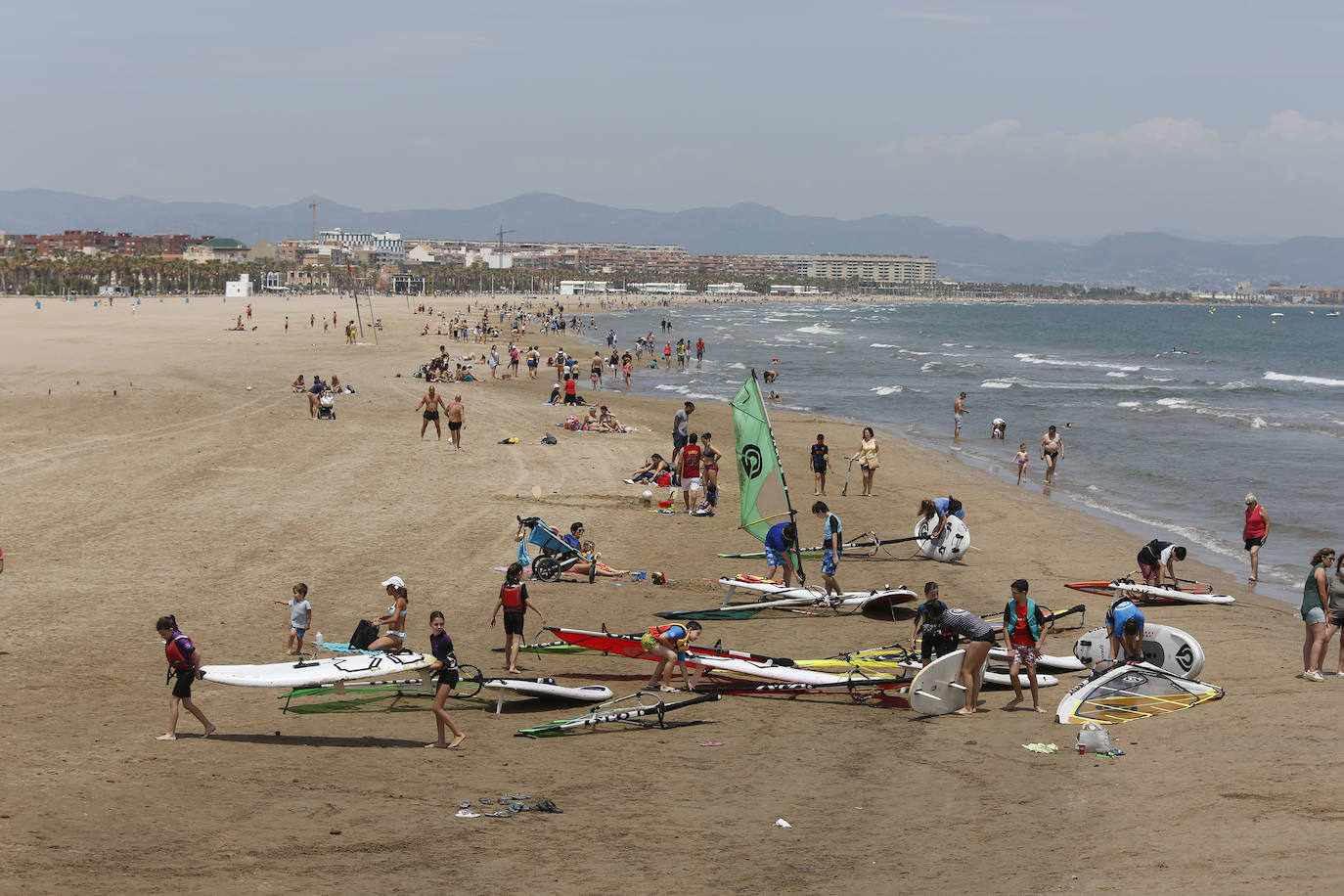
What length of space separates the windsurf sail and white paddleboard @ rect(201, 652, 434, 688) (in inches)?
213

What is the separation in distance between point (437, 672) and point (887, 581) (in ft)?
27.2

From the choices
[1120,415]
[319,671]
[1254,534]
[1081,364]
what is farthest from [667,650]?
[1081,364]

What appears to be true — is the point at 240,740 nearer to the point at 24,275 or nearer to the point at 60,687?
the point at 60,687

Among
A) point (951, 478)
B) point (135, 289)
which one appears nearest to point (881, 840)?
point (951, 478)

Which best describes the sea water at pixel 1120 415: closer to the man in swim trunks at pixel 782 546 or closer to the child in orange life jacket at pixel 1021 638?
the man in swim trunks at pixel 782 546

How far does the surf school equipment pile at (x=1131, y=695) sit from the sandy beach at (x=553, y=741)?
257 mm

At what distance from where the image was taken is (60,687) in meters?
10.9

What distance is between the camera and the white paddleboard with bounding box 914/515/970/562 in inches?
705

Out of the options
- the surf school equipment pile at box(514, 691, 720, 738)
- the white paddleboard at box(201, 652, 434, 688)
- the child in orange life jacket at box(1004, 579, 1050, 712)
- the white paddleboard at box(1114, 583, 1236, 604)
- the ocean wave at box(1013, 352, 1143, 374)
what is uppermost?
the ocean wave at box(1013, 352, 1143, 374)

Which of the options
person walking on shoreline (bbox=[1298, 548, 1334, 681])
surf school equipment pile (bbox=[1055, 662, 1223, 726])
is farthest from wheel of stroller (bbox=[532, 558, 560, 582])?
person walking on shoreline (bbox=[1298, 548, 1334, 681])

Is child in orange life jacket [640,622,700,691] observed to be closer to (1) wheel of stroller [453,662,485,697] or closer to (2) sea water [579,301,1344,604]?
(1) wheel of stroller [453,662,485,697]

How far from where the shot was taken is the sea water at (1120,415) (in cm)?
2366

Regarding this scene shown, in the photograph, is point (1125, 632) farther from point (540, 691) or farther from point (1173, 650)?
point (540, 691)

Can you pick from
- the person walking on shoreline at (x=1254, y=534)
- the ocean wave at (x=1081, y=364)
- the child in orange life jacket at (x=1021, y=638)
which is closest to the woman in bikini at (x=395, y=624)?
the child in orange life jacket at (x=1021, y=638)
